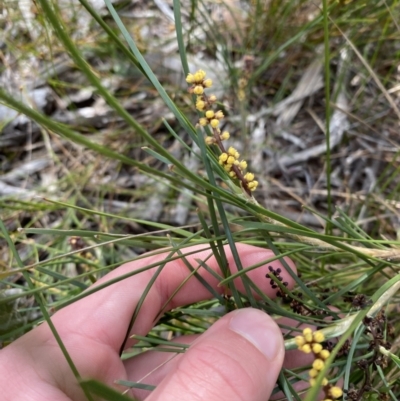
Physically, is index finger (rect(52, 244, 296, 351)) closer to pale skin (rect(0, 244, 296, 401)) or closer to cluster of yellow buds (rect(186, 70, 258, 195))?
pale skin (rect(0, 244, 296, 401))

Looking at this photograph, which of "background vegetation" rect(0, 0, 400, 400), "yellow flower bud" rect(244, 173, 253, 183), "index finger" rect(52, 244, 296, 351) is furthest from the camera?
"background vegetation" rect(0, 0, 400, 400)

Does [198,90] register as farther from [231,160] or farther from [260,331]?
[260,331]

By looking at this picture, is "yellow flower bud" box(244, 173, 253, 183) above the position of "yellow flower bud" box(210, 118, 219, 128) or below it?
below

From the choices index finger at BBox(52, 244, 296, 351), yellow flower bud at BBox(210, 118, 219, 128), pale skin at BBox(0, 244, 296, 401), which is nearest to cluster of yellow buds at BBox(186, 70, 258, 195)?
yellow flower bud at BBox(210, 118, 219, 128)

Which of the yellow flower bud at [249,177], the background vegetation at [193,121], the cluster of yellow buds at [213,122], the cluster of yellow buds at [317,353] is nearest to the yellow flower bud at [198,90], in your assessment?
the cluster of yellow buds at [213,122]

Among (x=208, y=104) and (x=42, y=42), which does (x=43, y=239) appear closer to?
(x=42, y=42)

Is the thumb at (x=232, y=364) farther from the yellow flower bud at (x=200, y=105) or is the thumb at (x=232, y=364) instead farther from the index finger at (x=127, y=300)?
the yellow flower bud at (x=200, y=105)

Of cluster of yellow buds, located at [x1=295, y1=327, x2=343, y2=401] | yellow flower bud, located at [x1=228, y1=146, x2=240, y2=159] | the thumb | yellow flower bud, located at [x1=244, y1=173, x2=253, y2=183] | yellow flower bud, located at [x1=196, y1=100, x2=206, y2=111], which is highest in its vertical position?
yellow flower bud, located at [x1=196, y1=100, x2=206, y2=111]
